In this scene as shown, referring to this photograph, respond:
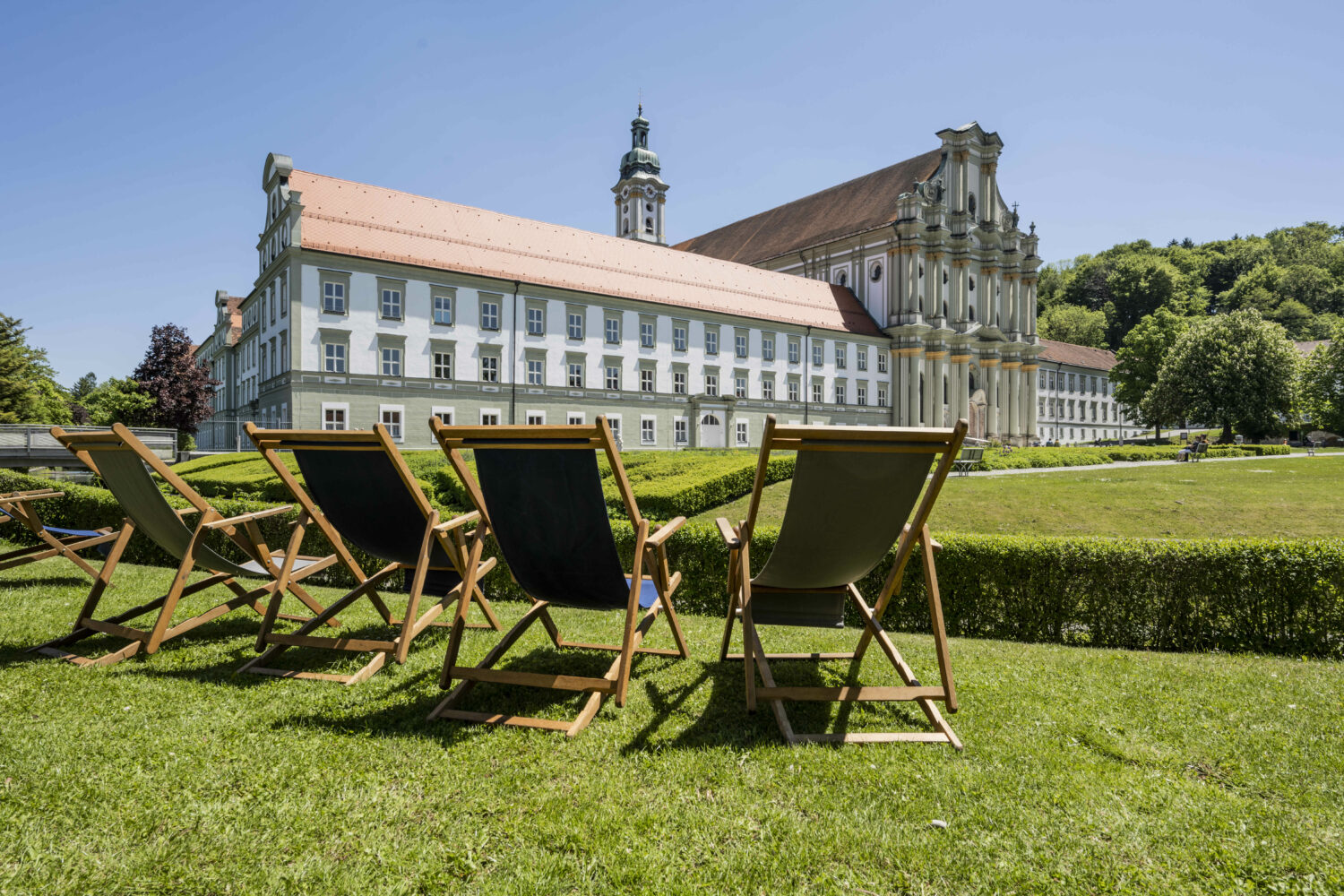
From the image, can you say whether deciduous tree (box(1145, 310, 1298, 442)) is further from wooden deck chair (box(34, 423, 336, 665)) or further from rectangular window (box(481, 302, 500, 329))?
wooden deck chair (box(34, 423, 336, 665))

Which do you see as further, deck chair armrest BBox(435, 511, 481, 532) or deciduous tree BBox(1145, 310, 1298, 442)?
deciduous tree BBox(1145, 310, 1298, 442)

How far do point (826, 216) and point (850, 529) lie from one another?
54401 mm

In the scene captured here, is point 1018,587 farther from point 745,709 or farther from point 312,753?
point 312,753

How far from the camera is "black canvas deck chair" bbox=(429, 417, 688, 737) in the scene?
334 centimetres

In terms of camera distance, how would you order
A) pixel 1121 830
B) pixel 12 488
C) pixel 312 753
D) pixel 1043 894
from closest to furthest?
pixel 1043 894 < pixel 1121 830 < pixel 312 753 < pixel 12 488

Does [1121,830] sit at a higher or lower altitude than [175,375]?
lower

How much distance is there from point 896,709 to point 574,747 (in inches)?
68.3

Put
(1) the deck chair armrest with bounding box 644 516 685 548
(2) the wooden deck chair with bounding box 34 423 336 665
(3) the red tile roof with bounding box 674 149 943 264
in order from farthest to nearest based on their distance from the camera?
(3) the red tile roof with bounding box 674 149 943 264
(2) the wooden deck chair with bounding box 34 423 336 665
(1) the deck chair armrest with bounding box 644 516 685 548

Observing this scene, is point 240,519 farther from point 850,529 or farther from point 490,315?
point 490,315

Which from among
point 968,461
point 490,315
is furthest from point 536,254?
point 968,461

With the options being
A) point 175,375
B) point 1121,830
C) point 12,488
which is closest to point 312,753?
point 1121,830

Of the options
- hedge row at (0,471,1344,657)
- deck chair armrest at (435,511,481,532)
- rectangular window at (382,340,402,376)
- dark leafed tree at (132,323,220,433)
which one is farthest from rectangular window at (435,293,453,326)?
deck chair armrest at (435,511,481,532)

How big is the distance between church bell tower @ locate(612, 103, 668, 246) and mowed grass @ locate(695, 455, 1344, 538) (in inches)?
2112

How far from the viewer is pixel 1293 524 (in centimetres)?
1134
